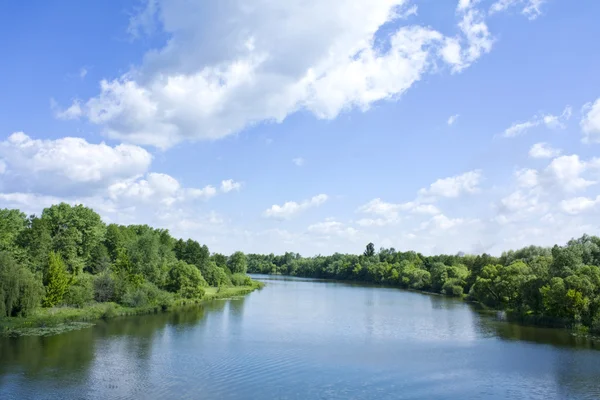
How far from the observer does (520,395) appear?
26.8 metres

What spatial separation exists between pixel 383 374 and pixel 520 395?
7790mm

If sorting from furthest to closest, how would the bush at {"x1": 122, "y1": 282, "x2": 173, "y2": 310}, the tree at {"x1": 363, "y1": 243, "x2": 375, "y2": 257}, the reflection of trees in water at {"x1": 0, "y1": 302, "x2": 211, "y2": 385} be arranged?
the tree at {"x1": 363, "y1": 243, "x2": 375, "y2": 257}
the bush at {"x1": 122, "y1": 282, "x2": 173, "y2": 310}
the reflection of trees in water at {"x1": 0, "y1": 302, "x2": 211, "y2": 385}

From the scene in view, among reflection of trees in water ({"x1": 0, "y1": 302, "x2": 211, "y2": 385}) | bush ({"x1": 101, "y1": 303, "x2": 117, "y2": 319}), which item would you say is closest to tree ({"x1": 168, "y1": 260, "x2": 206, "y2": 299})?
bush ({"x1": 101, "y1": 303, "x2": 117, "y2": 319})

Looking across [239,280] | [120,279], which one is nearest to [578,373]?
[120,279]

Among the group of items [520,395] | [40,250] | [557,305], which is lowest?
[520,395]

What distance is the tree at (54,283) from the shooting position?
48531 millimetres

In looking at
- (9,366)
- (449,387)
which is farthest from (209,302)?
(449,387)

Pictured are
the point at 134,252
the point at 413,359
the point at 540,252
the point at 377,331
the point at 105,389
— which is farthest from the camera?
the point at 540,252

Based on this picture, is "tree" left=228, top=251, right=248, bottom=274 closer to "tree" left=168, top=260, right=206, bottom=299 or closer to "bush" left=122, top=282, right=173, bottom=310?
"tree" left=168, top=260, right=206, bottom=299

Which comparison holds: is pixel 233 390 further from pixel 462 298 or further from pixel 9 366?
pixel 462 298

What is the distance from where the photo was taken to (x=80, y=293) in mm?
50969


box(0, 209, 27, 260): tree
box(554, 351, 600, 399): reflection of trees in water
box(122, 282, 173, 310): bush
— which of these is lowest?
box(554, 351, 600, 399): reflection of trees in water

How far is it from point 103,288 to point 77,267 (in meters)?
5.24

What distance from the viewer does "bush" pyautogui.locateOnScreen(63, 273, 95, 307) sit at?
5056 centimetres
